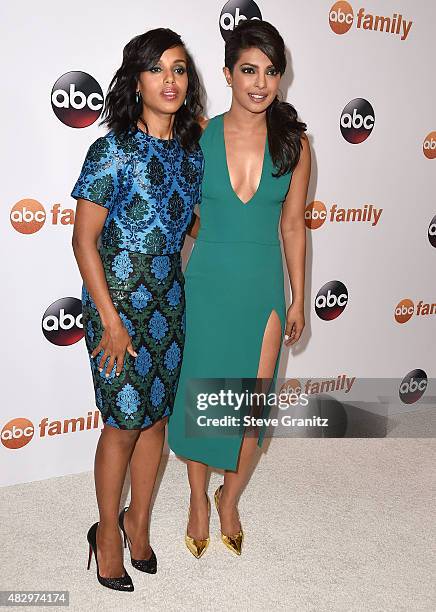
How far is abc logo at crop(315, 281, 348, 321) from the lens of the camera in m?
4.19

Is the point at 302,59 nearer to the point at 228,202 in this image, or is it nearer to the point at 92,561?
the point at 228,202

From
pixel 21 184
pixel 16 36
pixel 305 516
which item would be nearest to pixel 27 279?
pixel 21 184

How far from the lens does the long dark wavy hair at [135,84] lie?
7.60ft

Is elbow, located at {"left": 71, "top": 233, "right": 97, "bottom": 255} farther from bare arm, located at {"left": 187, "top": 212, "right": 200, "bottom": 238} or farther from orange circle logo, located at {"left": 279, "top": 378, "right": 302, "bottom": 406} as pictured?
orange circle logo, located at {"left": 279, "top": 378, "right": 302, "bottom": 406}

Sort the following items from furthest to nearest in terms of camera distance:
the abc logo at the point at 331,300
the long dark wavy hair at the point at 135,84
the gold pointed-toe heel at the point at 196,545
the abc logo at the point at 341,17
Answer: the abc logo at the point at 331,300 → the abc logo at the point at 341,17 → the gold pointed-toe heel at the point at 196,545 → the long dark wavy hair at the point at 135,84

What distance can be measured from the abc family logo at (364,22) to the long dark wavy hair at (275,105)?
128 centimetres

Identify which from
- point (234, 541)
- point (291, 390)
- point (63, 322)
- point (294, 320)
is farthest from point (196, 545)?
point (291, 390)

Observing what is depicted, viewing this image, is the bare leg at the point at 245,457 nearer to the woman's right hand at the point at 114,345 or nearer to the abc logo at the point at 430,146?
the woman's right hand at the point at 114,345

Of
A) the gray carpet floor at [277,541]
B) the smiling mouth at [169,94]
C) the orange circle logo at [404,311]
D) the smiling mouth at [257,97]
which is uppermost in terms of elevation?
the smiling mouth at [257,97]

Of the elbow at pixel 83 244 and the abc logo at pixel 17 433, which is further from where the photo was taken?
the abc logo at pixel 17 433

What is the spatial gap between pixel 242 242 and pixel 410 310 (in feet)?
6.79

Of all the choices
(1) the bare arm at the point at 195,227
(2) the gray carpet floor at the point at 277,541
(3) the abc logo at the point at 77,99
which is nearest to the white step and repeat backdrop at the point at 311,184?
(3) the abc logo at the point at 77,99

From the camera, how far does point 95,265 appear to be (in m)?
2.35

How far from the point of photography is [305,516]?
10.8 ft
